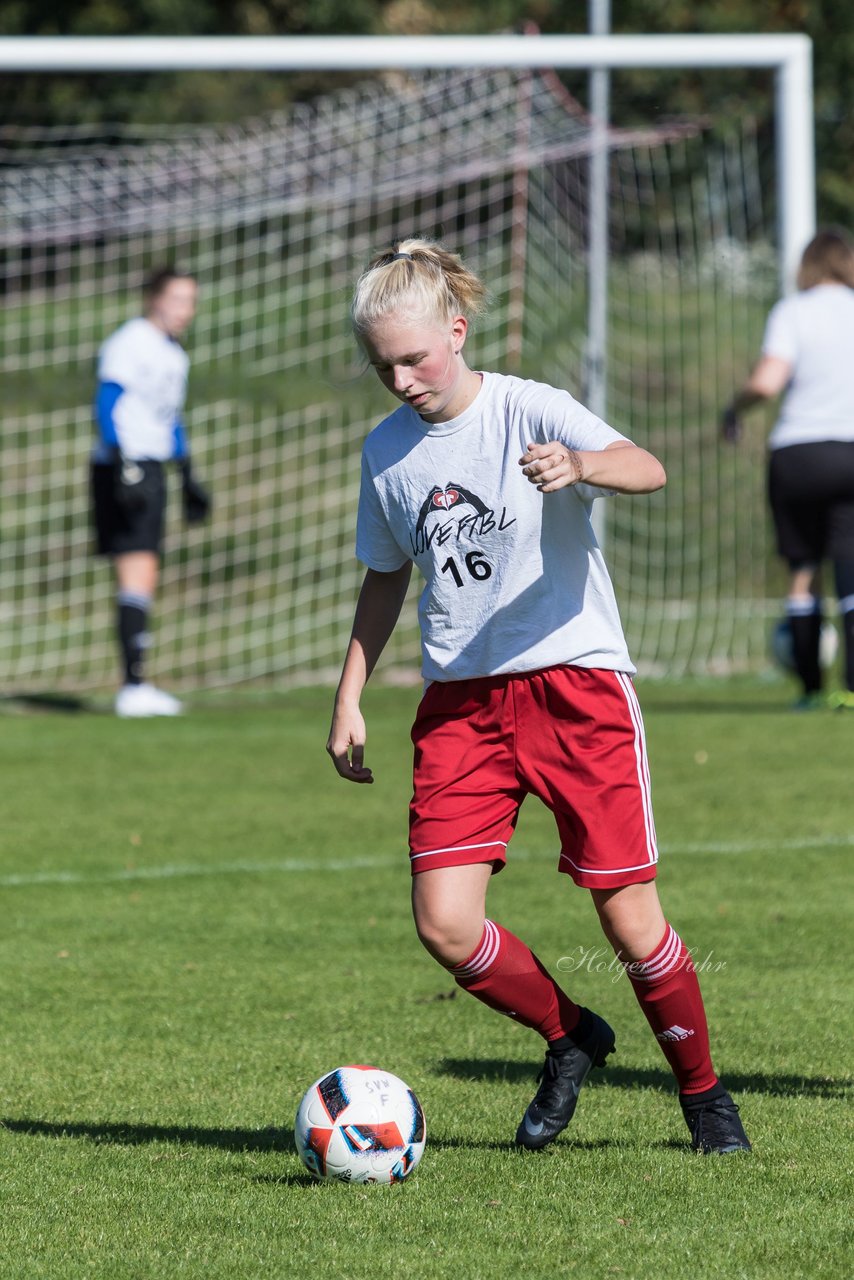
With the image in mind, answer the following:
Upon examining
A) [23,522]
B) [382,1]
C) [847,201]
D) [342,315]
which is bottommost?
[23,522]

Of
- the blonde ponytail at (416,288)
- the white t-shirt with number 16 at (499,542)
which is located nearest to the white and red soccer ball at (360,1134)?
the white t-shirt with number 16 at (499,542)

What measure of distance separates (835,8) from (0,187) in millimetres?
17260

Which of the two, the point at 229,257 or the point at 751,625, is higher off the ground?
the point at 229,257

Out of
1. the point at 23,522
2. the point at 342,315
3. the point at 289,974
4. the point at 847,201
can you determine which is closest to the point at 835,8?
the point at 847,201

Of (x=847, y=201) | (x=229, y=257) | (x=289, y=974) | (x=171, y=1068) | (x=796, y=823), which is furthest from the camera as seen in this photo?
(x=847, y=201)

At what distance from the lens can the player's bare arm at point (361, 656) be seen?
348cm

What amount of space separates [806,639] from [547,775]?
6.03 meters

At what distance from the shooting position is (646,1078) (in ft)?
12.9

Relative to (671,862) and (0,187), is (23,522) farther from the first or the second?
(671,862)

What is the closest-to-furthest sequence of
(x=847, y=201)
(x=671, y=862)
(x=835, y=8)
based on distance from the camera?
(x=671, y=862) → (x=847, y=201) → (x=835, y=8)

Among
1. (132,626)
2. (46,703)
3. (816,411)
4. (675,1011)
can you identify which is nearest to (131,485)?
(132,626)

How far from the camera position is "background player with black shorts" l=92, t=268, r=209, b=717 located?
9.59 meters

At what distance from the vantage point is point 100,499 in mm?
9906

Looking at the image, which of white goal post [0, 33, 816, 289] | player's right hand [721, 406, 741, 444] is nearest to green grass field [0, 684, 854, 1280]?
player's right hand [721, 406, 741, 444]
